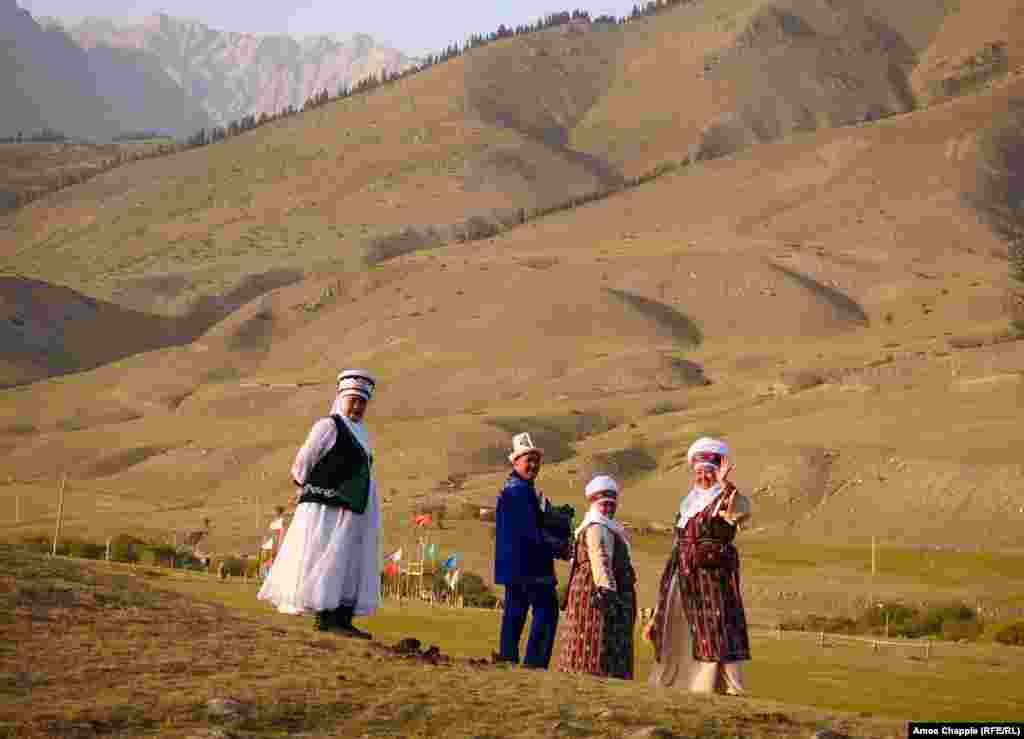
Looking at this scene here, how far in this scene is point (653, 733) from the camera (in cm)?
1078

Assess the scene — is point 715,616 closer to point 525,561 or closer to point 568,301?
point 525,561

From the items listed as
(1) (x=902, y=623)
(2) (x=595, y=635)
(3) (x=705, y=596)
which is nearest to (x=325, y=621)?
(2) (x=595, y=635)

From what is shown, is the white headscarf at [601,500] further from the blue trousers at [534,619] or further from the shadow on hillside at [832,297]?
the shadow on hillside at [832,297]

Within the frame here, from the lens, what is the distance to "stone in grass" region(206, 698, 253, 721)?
10641 mm

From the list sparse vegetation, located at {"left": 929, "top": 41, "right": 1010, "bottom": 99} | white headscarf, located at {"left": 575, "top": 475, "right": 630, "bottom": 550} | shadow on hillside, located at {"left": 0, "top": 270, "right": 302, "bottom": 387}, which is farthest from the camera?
sparse vegetation, located at {"left": 929, "top": 41, "right": 1010, "bottom": 99}

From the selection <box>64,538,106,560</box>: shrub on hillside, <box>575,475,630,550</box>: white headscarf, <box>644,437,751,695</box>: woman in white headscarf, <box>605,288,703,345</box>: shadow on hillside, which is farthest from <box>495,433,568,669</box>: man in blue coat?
<box>605,288,703,345</box>: shadow on hillside

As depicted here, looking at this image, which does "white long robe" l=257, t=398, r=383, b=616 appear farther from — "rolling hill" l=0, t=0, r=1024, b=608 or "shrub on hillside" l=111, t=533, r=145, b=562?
"rolling hill" l=0, t=0, r=1024, b=608

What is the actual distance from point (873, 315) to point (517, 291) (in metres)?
20.9

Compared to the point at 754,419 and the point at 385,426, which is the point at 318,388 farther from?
the point at 754,419

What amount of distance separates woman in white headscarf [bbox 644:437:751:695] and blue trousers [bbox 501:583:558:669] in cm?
97

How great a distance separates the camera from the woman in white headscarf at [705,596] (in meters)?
13.6

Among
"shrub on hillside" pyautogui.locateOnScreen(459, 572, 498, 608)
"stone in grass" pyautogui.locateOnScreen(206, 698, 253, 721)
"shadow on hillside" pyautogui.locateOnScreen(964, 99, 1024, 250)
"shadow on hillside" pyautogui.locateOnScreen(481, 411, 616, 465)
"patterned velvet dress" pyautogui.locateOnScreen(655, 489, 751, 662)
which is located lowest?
"stone in grass" pyautogui.locateOnScreen(206, 698, 253, 721)

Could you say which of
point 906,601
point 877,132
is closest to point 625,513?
point 906,601

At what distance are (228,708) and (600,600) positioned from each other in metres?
4.24
